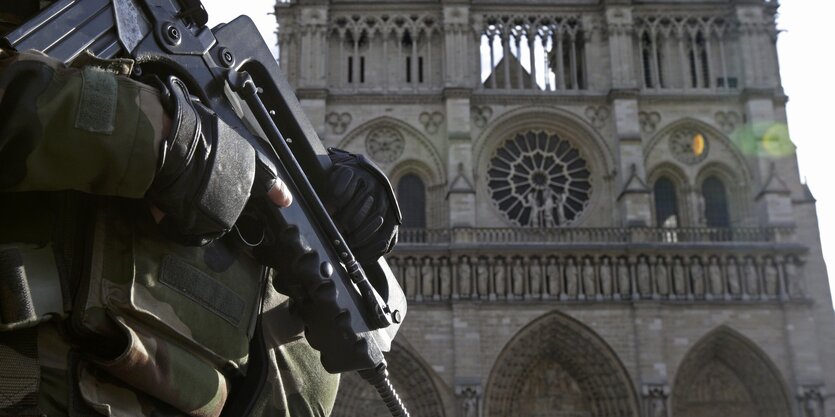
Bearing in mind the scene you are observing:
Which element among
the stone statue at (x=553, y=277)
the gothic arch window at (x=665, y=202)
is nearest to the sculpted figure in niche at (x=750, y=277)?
the gothic arch window at (x=665, y=202)

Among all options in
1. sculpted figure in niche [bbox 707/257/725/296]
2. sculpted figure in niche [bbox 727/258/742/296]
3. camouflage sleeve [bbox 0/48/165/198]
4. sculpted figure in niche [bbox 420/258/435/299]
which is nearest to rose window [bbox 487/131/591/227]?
sculpted figure in niche [bbox 420/258/435/299]

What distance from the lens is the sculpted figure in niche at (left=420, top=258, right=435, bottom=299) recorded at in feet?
59.1

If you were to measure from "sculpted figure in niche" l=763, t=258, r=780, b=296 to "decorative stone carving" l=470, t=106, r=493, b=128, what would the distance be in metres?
6.18

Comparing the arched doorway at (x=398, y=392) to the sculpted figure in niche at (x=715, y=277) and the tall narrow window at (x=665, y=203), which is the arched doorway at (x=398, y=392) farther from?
the tall narrow window at (x=665, y=203)

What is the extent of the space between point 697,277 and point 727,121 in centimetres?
361

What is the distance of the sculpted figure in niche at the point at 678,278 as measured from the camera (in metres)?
18.3

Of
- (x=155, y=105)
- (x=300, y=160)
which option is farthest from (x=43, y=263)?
(x=300, y=160)

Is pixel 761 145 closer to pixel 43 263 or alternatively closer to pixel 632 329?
pixel 632 329

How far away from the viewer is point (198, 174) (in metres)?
1.96

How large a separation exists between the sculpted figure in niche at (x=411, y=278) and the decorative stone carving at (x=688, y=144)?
604cm

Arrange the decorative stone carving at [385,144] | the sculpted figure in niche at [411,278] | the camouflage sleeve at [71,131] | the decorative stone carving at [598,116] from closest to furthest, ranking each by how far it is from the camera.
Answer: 1. the camouflage sleeve at [71,131]
2. the sculpted figure in niche at [411,278]
3. the decorative stone carving at [385,144]
4. the decorative stone carving at [598,116]

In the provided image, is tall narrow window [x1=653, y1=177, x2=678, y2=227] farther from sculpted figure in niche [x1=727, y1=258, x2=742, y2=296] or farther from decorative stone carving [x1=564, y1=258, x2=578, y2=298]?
decorative stone carving [x1=564, y1=258, x2=578, y2=298]

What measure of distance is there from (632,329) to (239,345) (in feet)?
53.6

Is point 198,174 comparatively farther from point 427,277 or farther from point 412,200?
point 412,200
